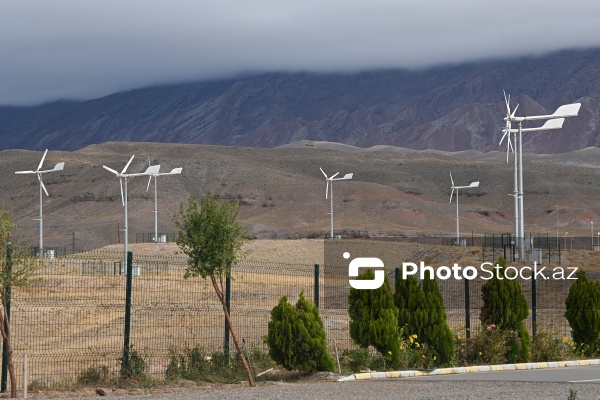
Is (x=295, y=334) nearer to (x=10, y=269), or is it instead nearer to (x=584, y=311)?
(x=10, y=269)

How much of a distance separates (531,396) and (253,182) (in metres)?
176

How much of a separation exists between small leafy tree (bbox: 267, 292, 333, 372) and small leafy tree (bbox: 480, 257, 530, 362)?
270 inches

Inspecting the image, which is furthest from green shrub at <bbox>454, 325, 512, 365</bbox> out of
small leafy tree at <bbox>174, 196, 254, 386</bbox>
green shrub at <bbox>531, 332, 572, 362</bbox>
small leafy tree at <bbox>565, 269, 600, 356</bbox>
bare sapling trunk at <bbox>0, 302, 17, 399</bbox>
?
bare sapling trunk at <bbox>0, 302, 17, 399</bbox>

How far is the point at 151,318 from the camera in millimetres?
40875

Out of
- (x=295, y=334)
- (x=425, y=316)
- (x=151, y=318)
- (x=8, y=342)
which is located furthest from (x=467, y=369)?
(x=151, y=318)

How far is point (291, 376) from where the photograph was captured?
2520cm

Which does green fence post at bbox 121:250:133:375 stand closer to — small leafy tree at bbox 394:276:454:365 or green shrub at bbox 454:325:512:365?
small leafy tree at bbox 394:276:454:365

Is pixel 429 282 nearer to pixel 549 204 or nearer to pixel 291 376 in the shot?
pixel 291 376

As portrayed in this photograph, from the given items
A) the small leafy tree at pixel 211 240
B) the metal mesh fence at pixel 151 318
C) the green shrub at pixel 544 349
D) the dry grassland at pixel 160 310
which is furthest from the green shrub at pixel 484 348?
the small leafy tree at pixel 211 240

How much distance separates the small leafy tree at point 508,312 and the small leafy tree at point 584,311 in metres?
2.59

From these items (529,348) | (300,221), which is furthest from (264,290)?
(300,221)

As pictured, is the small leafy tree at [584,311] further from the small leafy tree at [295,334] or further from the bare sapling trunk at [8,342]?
the bare sapling trunk at [8,342]

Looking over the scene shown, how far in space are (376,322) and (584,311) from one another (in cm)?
813

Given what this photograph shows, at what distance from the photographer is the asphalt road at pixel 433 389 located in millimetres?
20828
